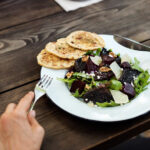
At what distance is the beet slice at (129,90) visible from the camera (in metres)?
1.25

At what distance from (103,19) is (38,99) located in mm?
936

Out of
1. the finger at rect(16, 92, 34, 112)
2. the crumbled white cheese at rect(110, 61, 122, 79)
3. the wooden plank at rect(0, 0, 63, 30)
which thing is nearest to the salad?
the crumbled white cheese at rect(110, 61, 122, 79)

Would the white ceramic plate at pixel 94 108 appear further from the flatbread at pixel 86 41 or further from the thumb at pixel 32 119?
the flatbread at pixel 86 41

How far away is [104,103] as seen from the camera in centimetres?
120

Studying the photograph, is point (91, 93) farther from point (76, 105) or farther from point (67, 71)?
point (67, 71)

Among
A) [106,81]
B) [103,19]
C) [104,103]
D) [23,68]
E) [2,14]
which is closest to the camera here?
[104,103]

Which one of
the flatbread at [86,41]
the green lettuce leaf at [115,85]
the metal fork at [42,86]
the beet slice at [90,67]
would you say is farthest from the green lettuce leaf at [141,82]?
the metal fork at [42,86]

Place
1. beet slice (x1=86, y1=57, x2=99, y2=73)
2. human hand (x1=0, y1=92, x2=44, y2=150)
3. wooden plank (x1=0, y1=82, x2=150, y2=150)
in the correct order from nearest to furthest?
human hand (x1=0, y1=92, x2=44, y2=150)
wooden plank (x1=0, y1=82, x2=150, y2=150)
beet slice (x1=86, y1=57, x2=99, y2=73)

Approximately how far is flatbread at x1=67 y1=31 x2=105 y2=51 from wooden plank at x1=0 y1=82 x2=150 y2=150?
1.51ft

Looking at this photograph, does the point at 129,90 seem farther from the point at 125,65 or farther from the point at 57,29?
the point at 57,29

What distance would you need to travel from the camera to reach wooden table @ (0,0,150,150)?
3.84ft

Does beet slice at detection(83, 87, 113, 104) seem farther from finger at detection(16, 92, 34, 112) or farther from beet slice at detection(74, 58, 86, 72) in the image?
finger at detection(16, 92, 34, 112)

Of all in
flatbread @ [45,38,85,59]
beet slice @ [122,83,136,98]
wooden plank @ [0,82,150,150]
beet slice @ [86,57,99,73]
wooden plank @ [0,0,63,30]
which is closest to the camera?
wooden plank @ [0,82,150,150]

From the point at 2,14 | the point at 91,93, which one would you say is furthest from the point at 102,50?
the point at 2,14
